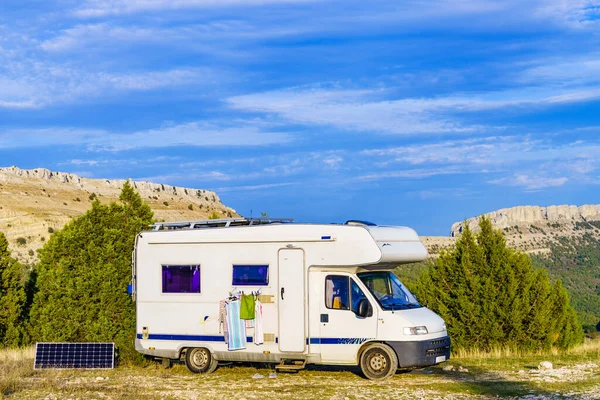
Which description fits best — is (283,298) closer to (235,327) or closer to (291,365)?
(235,327)

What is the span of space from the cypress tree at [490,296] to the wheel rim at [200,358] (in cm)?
1037

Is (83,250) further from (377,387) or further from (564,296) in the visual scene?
(564,296)

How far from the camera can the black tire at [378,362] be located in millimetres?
13852

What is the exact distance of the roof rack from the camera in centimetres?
1545

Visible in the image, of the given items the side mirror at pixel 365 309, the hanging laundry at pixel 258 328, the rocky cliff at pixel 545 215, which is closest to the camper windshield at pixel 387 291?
the side mirror at pixel 365 309

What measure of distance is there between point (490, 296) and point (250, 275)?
11122 millimetres

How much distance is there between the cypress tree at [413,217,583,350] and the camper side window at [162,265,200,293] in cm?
1080

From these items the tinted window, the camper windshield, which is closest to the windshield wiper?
the camper windshield

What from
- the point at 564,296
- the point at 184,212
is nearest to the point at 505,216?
the point at 184,212

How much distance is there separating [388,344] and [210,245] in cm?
402

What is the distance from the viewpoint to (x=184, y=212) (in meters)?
77.9

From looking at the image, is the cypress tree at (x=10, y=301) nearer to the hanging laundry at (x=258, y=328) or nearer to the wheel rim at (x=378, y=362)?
the hanging laundry at (x=258, y=328)

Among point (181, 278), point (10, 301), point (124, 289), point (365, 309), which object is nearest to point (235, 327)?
point (181, 278)

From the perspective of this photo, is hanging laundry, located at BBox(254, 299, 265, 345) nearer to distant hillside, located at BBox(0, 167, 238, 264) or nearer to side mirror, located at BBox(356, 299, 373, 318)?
side mirror, located at BBox(356, 299, 373, 318)
